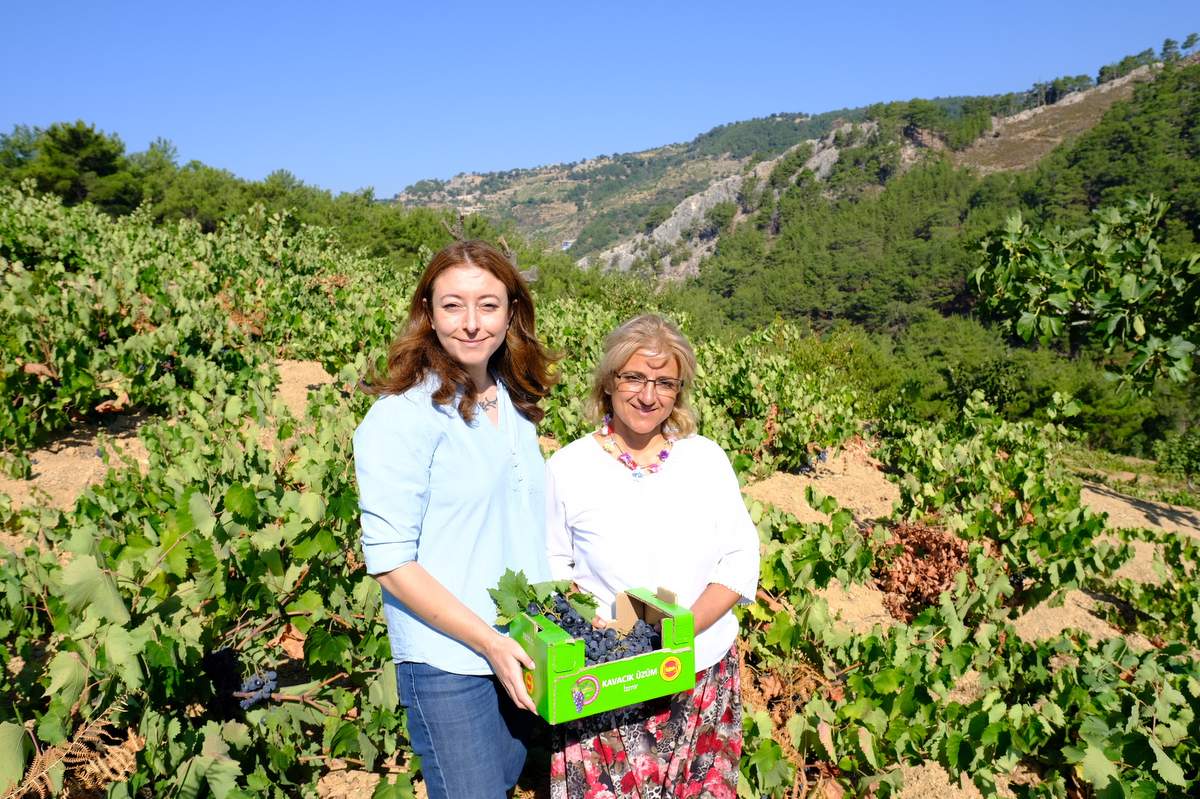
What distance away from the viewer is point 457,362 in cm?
163

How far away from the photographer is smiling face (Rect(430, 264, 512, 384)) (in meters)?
1.60

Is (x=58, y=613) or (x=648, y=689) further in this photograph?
(x=58, y=613)

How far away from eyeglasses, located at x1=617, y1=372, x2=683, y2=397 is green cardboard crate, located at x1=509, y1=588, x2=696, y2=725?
0.52 meters

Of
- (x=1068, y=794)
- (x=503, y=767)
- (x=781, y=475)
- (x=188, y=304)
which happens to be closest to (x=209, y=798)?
(x=503, y=767)

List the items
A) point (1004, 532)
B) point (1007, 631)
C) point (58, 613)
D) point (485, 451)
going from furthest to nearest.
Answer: point (1004, 532), point (1007, 631), point (58, 613), point (485, 451)

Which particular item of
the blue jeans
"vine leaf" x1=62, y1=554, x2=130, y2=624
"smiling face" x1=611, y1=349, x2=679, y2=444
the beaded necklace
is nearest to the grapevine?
"vine leaf" x1=62, y1=554, x2=130, y2=624

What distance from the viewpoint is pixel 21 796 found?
1543 mm

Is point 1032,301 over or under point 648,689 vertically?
over

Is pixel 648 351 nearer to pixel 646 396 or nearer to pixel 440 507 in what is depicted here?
pixel 646 396

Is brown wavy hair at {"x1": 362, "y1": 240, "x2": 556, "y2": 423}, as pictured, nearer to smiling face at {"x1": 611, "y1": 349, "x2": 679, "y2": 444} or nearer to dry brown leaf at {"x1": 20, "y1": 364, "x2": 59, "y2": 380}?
smiling face at {"x1": 611, "y1": 349, "x2": 679, "y2": 444}

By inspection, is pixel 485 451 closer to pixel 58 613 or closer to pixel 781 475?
pixel 58 613

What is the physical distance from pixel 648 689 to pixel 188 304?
5558 mm

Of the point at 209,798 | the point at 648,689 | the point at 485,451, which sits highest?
the point at 485,451

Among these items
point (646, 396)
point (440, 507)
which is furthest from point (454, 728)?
point (646, 396)
